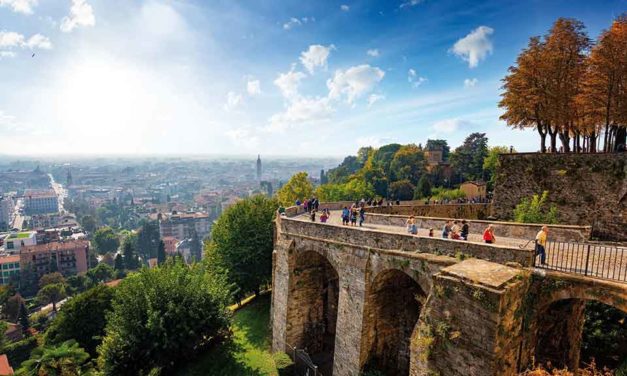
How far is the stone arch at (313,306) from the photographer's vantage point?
1870 cm

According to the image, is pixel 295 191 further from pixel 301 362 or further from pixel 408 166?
pixel 408 166

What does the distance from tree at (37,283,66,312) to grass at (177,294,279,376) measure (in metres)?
66.8

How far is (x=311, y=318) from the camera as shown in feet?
64.4

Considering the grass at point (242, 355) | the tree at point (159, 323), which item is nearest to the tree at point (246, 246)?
the grass at point (242, 355)

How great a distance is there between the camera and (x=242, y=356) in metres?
19.2

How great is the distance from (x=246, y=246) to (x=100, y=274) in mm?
75785

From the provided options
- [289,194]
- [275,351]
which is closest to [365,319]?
[275,351]

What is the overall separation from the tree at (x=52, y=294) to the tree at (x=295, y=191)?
5867cm

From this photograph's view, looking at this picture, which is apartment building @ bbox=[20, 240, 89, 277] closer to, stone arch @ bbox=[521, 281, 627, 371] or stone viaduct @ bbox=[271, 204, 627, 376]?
stone viaduct @ bbox=[271, 204, 627, 376]

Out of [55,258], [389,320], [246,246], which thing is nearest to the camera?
[389,320]

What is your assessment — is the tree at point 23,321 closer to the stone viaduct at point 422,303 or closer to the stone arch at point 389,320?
the stone viaduct at point 422,303

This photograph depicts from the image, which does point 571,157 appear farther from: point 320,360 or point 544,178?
point 320,360

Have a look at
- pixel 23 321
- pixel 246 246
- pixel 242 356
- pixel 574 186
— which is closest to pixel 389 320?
pixel 242 356

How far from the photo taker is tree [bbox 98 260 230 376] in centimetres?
1731
